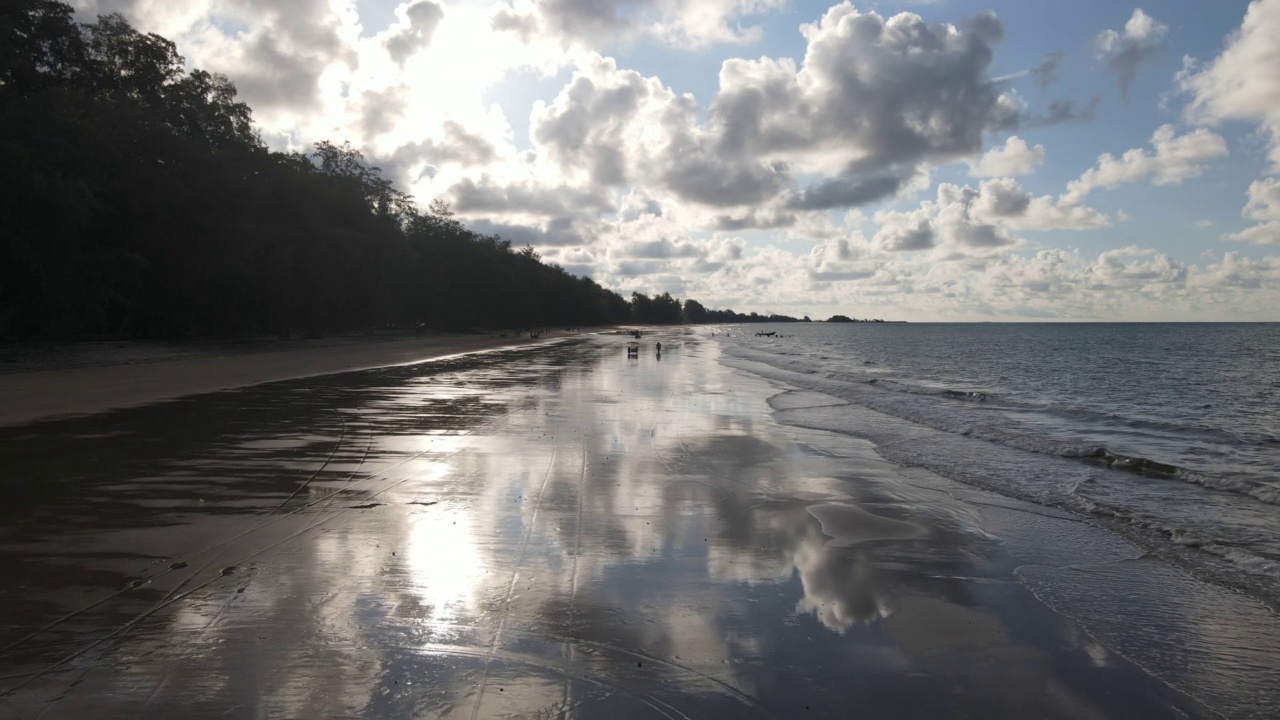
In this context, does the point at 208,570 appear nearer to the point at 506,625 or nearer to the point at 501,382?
the point at 506,625

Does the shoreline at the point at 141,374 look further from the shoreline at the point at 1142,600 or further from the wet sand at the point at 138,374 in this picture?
the shoreline at the point at 1142,600

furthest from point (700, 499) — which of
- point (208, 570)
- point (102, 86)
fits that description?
point (102, 86)

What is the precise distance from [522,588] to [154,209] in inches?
1587

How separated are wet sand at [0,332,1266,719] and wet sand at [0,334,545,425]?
6.23m

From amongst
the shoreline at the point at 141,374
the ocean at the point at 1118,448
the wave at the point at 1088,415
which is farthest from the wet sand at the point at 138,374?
the wave at the point at 1088,415

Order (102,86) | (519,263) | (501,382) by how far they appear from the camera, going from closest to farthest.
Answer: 1. (501,382)
2. (102,86)
3. (519,263)

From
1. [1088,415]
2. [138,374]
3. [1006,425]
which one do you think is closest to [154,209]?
[138,374]

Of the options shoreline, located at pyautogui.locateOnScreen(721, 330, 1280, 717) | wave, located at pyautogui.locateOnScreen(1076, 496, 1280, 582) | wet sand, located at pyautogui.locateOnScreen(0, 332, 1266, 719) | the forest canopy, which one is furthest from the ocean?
the forest canopy

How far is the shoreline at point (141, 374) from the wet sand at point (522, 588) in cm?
587

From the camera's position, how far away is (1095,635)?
5609 mm

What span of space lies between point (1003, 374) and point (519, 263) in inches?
4286

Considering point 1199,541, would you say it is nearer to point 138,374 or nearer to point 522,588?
point 522,588

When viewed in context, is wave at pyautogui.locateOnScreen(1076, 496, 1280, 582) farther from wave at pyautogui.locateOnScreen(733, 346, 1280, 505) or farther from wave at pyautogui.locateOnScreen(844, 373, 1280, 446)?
wave at pyautogui.locateOnScreen(844, 373, 1280, 446)

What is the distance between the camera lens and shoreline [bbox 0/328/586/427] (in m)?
17.8
